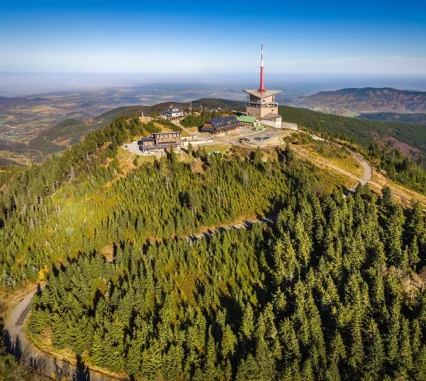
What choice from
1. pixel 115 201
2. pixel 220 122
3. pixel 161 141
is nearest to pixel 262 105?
pixel 220 122

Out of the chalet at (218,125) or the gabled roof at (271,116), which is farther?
the gabled roof at (271,116)

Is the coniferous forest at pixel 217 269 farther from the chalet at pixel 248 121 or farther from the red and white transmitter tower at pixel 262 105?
the red and white transmitter tower at pixel 262 105

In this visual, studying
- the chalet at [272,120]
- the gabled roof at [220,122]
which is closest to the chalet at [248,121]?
the chalet at [272,120]

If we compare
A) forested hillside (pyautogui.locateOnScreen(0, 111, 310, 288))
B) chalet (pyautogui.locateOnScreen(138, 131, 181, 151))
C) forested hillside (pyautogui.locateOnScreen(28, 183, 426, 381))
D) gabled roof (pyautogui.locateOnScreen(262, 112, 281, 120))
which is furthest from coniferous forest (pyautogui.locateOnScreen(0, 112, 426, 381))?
gabled roof (pyautogui.locateOnScreen(262, 112, 281, 120))

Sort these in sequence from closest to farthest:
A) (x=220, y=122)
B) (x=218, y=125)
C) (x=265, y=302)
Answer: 1. (x=265, y=302)
2. (x=218, y=125)
3. (x=220, y=122)

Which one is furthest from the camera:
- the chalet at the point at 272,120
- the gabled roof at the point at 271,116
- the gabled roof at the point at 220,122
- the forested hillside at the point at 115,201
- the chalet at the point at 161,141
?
the gabled roof at the point at 271,116

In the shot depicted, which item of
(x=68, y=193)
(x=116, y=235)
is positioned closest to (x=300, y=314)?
(x=116, y=235)

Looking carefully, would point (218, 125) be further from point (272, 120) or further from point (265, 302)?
point (265, 302)
